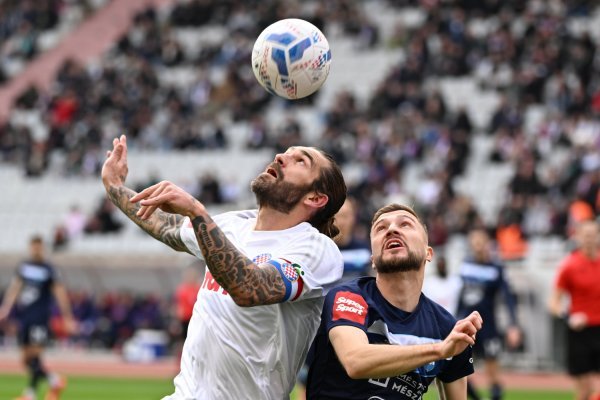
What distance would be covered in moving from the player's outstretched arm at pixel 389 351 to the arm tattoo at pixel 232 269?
35 centimetres

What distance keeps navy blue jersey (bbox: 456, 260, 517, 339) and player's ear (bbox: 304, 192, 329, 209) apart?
8.88 m

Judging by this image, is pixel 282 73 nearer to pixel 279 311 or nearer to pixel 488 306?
pixel 279 311

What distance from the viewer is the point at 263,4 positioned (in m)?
32.9

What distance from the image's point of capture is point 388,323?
480 cm

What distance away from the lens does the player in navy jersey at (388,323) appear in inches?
185

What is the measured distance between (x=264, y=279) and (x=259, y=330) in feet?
1.14

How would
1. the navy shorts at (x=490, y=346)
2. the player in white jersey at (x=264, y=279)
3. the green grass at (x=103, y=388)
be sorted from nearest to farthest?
1. the player in white jersey at (x=264, y=279)
2. the navy shorts at (x=490, y=346)
3. the green grass at (x=103, y=388)

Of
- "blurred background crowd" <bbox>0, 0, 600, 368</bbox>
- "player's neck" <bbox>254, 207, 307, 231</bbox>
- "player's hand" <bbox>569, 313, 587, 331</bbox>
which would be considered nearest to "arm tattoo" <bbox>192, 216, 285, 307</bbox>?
"player's neck" <bbox>254, 207, 307, 231</bbox>

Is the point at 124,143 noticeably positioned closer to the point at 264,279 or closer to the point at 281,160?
the point at 281,160

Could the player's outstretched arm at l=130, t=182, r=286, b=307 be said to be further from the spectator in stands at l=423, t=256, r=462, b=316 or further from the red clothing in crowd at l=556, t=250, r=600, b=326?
the spectator in stands at l=423, t=256, r=462, b=316

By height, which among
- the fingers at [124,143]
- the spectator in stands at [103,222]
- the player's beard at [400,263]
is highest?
the fingers at [124,143]

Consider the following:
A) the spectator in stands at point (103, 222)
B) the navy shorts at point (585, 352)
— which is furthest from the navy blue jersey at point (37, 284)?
the spectator in stands at point (103, 222)

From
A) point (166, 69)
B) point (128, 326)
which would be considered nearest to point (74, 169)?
point (166, 69)

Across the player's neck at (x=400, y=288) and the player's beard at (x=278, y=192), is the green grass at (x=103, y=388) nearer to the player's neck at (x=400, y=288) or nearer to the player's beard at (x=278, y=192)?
the player's beard at (x=278, y=192)
